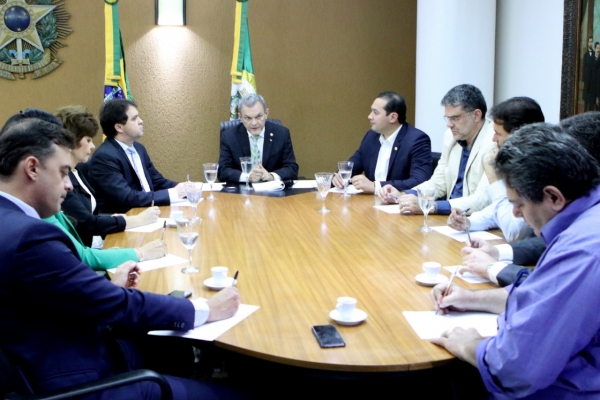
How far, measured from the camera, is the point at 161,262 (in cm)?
229

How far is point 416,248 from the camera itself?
2.46m

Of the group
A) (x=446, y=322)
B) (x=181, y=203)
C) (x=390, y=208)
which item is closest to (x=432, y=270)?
(x=446, y=322)

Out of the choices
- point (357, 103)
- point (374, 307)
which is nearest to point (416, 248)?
point (374, 307)

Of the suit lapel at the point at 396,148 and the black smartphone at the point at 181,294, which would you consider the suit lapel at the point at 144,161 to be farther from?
the black smartphone at the point at 181,294

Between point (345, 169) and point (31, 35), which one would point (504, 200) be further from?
point (31, 35)

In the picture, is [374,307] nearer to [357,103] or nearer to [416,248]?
[416,248]

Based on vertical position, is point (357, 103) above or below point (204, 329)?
above

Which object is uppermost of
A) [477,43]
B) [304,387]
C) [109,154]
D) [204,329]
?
[477,43]

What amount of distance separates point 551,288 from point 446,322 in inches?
17.5

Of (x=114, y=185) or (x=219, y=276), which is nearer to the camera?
(x=219, y=276)

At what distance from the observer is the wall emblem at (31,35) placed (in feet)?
18.2

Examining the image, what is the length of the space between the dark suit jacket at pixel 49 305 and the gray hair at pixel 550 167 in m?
1.04

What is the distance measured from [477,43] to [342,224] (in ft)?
8.78

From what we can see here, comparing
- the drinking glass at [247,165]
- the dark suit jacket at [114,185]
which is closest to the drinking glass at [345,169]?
the drinking glass at [247,165]
